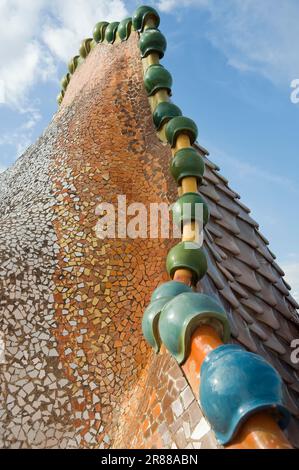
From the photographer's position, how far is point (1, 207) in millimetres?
4266

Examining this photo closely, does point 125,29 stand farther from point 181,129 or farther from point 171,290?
point 171,290

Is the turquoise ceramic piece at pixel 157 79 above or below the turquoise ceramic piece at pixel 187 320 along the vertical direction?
above

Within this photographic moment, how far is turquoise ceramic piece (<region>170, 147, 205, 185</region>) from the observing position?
3150 mm

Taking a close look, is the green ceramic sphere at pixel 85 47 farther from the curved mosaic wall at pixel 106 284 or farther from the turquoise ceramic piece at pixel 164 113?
the turquoise ceramic piece at pixel 164 113

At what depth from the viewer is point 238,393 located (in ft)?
4.60

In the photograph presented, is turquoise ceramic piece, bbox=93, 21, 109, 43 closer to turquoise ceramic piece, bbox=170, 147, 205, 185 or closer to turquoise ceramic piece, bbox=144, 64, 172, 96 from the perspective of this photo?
turquoise ceramic piece, bbox=144, 64, 172, 96

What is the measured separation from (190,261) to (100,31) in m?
3.78

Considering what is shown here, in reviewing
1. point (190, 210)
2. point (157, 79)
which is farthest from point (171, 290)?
point (157, 79)

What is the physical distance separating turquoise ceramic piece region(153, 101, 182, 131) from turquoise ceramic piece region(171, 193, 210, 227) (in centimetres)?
108

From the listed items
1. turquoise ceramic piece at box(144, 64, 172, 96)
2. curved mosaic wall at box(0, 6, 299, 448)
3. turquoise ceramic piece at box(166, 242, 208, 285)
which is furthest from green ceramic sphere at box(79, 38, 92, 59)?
turquoise ceramic piece at box(166, 242, 208, 285)

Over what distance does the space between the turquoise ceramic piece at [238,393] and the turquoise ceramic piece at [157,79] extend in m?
3.00

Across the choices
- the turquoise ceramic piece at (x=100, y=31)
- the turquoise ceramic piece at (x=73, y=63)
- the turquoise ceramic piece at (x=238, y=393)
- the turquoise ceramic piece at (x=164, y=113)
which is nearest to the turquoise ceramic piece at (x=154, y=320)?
the turquoise ceramic piece at (x=238, y=393)

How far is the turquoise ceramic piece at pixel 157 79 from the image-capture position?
4.01m
